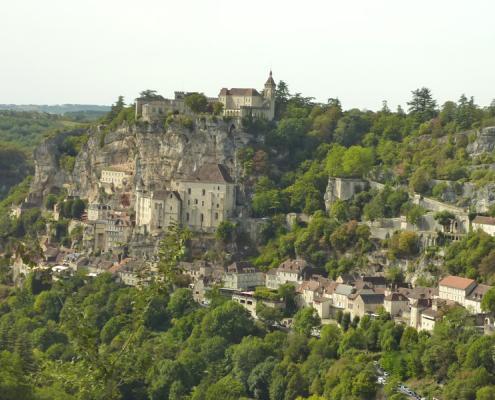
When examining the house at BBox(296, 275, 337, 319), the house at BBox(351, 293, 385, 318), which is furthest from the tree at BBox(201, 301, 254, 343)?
the house at BBox(351, 293, 385, 318)

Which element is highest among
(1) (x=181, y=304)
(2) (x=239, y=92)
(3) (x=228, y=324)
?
(2) (x=239, y=92)

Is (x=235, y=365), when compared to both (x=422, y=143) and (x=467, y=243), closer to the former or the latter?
(x=467, y=243)

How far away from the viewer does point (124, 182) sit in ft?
213

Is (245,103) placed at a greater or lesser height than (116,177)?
greater

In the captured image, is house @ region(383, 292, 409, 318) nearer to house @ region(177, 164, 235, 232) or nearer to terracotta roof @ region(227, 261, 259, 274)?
terracotta roof @ region(227, 261, 259, 274)

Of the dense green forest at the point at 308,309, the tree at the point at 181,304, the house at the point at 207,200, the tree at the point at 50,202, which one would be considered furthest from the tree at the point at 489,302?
the tree at the point at 50,202

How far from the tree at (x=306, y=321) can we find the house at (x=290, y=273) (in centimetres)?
390

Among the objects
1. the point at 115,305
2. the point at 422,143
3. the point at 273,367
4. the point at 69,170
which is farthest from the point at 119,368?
the point at 69,170

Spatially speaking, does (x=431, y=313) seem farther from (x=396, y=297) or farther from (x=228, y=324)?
(x=228, y=324)

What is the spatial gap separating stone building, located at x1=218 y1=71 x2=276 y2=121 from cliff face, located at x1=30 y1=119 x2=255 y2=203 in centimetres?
254

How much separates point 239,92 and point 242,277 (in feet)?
60.9

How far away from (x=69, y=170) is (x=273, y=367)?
A: 111 ft

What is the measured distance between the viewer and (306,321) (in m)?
45.5

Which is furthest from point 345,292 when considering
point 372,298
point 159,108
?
point 159,108
